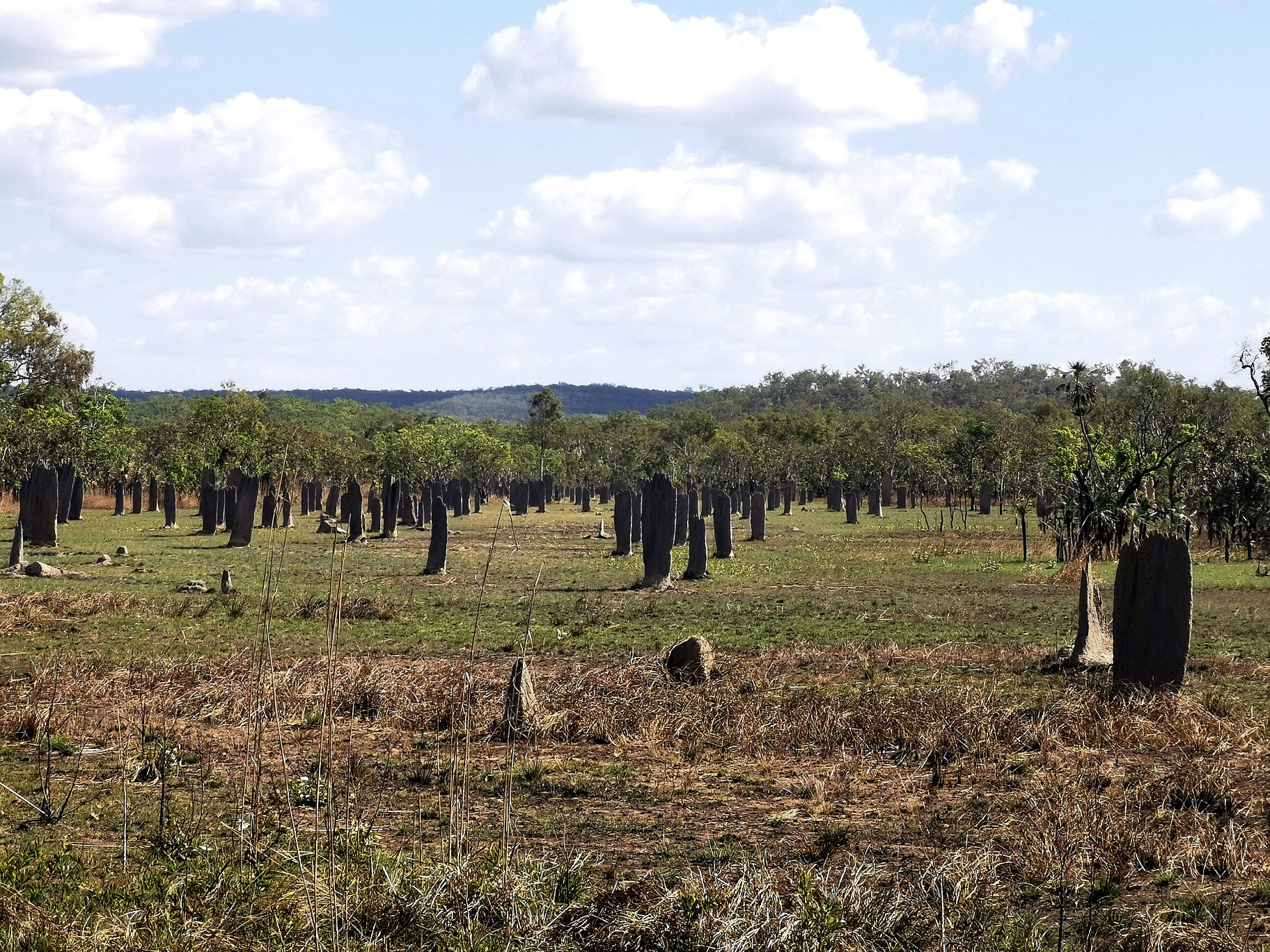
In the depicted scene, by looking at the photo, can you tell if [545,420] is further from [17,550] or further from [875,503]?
[17,550]

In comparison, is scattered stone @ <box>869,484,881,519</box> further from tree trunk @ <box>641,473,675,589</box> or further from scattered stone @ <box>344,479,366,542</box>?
tree trunk @ <box>641,473,675,589</box>

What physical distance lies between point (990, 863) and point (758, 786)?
272 cm

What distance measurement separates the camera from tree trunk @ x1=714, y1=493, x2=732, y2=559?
3703 cm

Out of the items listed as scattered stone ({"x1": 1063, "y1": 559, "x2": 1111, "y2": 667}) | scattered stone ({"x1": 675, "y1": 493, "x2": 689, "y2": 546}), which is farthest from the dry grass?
scattered stone ({"x1": 675, "y1": 493, "x2": 689, "y2": 546})

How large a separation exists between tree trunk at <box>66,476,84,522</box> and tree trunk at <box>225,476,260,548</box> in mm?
18114

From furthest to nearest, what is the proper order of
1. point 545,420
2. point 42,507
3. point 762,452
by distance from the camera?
point 545,420 < point 762,452 < point 42,507

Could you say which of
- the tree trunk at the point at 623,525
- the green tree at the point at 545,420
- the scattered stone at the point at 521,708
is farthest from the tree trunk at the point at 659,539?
the green tree at the point at 545,420

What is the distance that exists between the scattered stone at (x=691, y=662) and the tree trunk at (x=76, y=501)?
45.4 m

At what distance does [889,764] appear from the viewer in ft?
Answer: 36.4

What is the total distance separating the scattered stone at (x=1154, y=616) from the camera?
14.1m

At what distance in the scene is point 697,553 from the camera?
3095 centimetres

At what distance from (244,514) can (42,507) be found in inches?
233

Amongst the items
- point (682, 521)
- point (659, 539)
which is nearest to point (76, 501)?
point (682, 521)

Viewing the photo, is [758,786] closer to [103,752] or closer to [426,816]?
[426,816]
